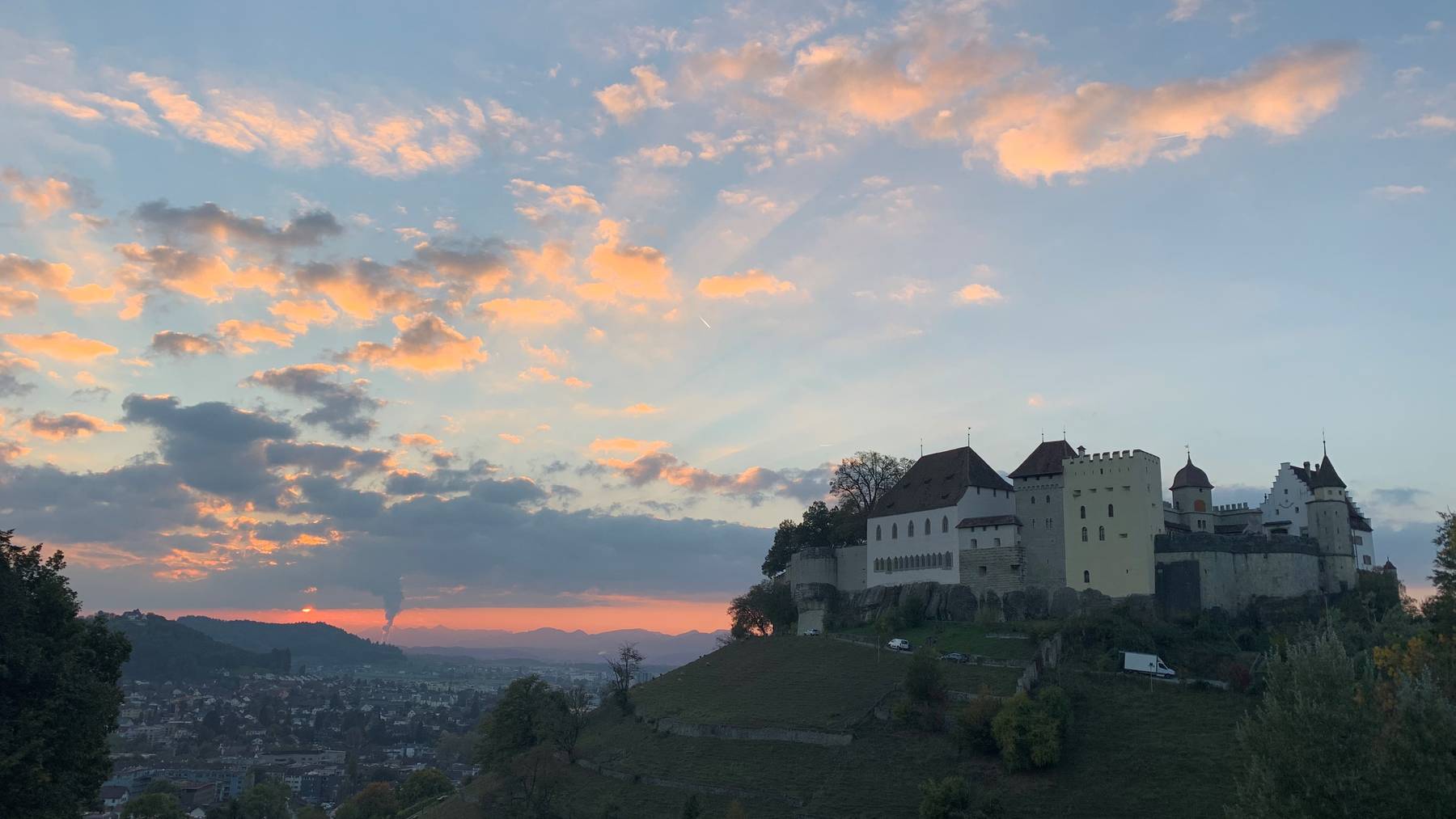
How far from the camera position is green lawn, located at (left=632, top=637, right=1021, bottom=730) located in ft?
191

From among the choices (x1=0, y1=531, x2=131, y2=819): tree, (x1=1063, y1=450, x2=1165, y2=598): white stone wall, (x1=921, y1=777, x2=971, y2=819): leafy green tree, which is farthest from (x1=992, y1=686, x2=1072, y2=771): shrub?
(x1=0, y1=531, x2=131, y2=819): tree

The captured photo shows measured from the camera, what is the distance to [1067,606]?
222 ft

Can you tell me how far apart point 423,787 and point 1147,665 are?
188 feet

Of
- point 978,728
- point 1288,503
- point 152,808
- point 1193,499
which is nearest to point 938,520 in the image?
point 1193,499

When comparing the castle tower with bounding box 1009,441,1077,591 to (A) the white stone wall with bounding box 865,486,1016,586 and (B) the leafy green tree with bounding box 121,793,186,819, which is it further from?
(B) the leafy green tree with bounding box 121,793,186,819

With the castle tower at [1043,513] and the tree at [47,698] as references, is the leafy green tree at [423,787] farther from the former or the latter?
the tree at [47,698]

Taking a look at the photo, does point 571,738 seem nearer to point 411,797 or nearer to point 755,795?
point 755,795

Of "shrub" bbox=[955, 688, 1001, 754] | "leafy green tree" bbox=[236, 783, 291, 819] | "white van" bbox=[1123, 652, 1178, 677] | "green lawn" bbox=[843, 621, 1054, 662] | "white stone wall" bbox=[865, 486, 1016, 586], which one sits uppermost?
"white stone wall" bbox=[865, 486, 1016, 586]

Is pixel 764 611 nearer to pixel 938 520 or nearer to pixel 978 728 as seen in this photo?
pixel 938 520

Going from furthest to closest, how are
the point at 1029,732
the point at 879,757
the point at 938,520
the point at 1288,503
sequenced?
1. the point at 938,520
2. the point at 1288,503
3. the point at 879,757
4. the point at 1029,732

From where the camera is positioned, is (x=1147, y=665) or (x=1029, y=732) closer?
(x=1029, y=732)

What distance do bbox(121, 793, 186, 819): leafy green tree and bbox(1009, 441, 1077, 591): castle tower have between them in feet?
192

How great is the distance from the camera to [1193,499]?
6956 cm

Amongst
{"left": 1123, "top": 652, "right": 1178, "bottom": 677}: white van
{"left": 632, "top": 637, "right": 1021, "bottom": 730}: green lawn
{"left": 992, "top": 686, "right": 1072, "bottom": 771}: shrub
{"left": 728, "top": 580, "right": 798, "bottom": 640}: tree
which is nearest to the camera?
{"left": 992, "top": 686, "right": 1072, "bottom": 771}: shrub
